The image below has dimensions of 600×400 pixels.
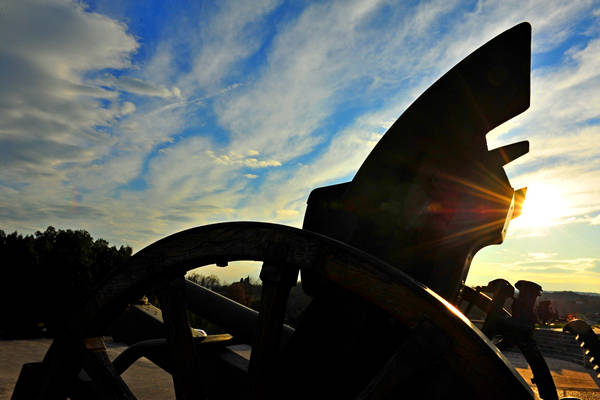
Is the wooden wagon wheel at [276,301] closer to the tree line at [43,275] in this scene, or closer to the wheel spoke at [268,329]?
the wheel spoke at [268,329]

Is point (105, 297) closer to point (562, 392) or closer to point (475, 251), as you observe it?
point (475, 251)

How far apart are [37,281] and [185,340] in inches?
765

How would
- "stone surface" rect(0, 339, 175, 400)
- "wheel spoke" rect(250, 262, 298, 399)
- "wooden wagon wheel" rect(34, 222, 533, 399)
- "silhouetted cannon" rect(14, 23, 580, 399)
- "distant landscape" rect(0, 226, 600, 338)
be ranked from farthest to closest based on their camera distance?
"distant landscape" rect(0, 226, 600, 338) < "stone surface" rect(0, 339, 175, 400) < "silhouetted cannon" rect(14, 23, 580, 399) < "wheel spoke" rect(250, 262, 298, 399) < "wooden wagon wheel" rect(34, 222, 533, 399)

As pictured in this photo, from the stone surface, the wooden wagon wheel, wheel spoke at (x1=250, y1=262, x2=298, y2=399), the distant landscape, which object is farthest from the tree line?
wheel spoke at (x1=250, y1=262, x2=298, y2=399)

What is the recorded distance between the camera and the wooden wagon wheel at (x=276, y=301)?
1.10 m

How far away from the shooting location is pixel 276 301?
1449 millimetres

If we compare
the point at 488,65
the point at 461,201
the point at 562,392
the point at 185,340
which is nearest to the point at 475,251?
the point at 461,201

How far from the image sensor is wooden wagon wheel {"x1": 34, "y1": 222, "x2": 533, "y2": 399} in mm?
1102

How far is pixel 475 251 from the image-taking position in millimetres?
1937

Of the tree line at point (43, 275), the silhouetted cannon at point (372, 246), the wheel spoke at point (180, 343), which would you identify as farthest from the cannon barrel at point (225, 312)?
the tree line at point (43, 275)

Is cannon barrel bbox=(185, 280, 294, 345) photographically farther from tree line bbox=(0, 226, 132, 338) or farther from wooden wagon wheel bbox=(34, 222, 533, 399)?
tree line bbox=(0, 226, 132, 338)

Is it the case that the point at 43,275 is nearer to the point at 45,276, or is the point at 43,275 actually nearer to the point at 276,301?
the point at 45,276

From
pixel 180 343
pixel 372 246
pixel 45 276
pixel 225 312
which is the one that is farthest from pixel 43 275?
pixel 372 246

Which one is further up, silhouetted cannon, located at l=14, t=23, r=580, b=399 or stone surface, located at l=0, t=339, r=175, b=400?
silhouetted cannon, located at l=14, t=23, r=580, b=399
